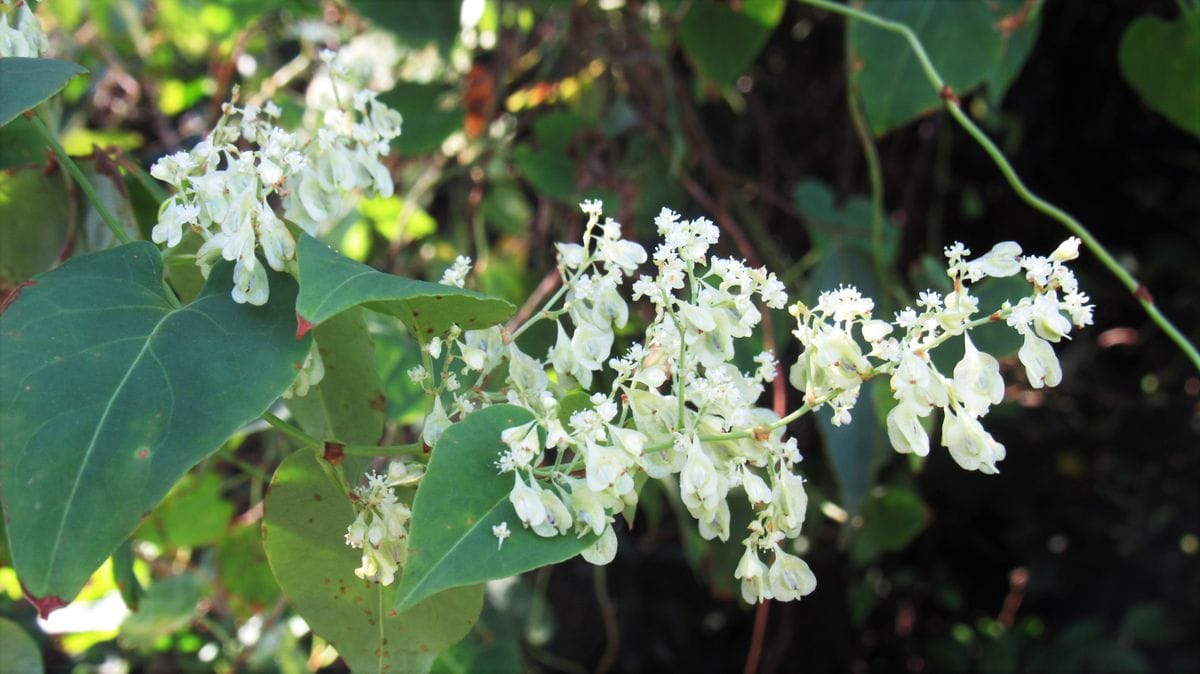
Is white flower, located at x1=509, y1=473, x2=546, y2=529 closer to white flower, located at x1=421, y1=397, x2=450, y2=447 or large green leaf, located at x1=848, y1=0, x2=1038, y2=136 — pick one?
white flower, located at x1=421, y1=397, x2=450, y2=447

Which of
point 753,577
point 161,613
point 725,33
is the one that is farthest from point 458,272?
point 725,33

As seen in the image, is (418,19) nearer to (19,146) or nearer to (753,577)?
(19,146)

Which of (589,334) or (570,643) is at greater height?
(589,334)

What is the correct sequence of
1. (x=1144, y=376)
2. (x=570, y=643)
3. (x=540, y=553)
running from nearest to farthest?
(x=540, y=553)
(x=570, y=643)
(x=1144, y=376)

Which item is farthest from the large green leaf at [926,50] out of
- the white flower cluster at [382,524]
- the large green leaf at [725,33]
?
the white flower cluster at [382,524]

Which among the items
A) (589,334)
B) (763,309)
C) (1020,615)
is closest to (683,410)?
(589,334)

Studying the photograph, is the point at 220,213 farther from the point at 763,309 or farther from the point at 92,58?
the point at 92,58
